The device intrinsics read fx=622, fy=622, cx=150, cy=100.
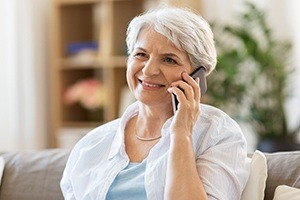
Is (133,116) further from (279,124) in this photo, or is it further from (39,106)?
Result: (39,106)

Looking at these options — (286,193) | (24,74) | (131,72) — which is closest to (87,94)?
(24,74)

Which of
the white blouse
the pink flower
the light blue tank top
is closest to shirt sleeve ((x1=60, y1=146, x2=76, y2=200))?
the white blouse

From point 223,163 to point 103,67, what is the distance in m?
2.57

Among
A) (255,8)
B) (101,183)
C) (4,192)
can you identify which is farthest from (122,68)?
(101,183)

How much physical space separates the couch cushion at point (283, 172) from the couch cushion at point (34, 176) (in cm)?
71

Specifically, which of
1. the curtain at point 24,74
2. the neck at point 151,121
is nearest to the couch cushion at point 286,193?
the neck at point 151,121

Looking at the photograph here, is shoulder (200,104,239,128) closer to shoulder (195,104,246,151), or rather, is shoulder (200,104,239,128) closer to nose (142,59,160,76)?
shoulder (195,104,246,151)

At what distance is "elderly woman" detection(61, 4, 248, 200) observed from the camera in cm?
168

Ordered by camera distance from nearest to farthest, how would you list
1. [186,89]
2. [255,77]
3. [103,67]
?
[186,89]
[255,77]
[103,67]

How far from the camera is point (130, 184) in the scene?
184 centimetres

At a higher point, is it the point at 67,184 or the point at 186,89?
the point at 186,89

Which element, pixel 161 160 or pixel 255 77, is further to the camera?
pixel 255 77

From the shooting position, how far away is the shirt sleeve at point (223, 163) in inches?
65.4

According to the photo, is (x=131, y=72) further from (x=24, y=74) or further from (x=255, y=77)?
(x=24, y=74)
